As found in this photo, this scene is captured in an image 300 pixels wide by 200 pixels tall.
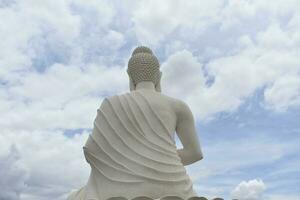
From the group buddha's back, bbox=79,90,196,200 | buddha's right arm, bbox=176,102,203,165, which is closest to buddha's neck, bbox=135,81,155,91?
buddha's back, bbox=79,90,196,200

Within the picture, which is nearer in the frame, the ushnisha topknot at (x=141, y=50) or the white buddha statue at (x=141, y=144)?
the white buddha statue at (x=141, y=144)

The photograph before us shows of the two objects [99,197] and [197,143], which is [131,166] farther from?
[197,143]

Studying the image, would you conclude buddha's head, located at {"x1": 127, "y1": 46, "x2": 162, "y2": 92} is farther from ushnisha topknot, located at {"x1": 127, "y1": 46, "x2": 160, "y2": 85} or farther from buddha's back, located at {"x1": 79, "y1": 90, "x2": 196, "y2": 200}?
buddha's back, located at {"x1": 79, "y1": 90, "x2": 196, "y2": 200}

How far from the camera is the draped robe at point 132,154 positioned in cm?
742

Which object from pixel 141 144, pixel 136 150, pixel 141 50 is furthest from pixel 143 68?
pixel 136 150

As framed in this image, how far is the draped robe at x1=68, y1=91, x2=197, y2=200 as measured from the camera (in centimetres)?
742

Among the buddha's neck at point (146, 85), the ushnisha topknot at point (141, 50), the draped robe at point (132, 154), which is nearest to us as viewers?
the draped robe at point (132, 154)

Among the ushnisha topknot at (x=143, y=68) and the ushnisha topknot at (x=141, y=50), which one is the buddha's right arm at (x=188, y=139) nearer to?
the ushnisha topknot at (x=143, y=68)

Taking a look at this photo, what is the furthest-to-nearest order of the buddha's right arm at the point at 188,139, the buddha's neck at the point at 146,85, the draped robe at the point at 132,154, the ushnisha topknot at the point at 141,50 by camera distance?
the ushnisha topknot at the point at 141,50
the buddha's neck at the point at 146,85
the buddha's right arm at the point at 188,139
the draped robe at the point at 132,154

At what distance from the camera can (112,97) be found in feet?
27.5

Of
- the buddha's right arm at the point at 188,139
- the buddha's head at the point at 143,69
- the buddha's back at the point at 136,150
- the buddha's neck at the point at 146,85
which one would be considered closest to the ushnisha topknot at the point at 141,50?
the buddha's head at the point at 143,69

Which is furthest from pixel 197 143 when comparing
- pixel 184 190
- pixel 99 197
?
pixel 99 197

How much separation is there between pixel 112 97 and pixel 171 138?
1118mm

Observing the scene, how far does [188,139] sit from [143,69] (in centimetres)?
134
